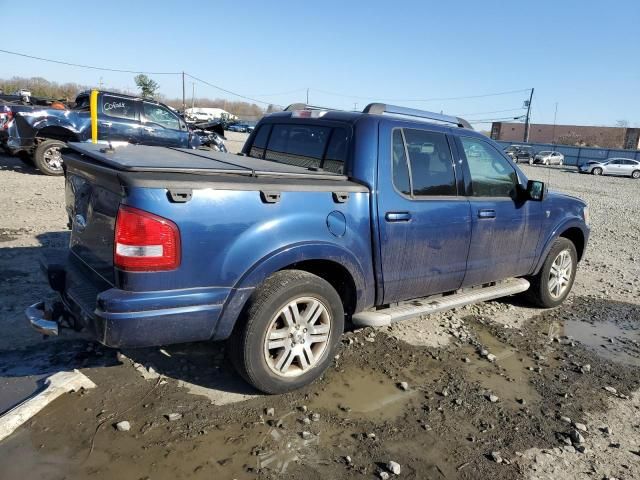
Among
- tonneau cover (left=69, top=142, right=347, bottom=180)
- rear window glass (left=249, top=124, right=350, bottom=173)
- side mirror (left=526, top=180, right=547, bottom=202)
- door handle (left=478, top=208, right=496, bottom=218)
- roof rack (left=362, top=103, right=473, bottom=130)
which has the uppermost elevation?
roof rack (left=362, top=103, right=473, bottom=130)

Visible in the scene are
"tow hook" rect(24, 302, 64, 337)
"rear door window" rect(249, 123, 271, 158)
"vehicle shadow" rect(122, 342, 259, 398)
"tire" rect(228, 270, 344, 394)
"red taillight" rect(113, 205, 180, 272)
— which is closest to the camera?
"red taillight" rect(113, 205, 180, 272)

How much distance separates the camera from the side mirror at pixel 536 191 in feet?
16.1

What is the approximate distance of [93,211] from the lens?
330 centimetres

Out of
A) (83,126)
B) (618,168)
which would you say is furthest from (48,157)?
(618,168)

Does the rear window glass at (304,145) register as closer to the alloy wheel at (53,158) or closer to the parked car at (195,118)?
the alloy wheel at (53,158)

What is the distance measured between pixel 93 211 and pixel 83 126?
9314 millimetres

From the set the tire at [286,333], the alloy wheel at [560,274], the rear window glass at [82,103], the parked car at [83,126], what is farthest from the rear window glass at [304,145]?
the rear window glass at [82,103]

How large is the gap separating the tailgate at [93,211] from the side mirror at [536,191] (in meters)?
3.79

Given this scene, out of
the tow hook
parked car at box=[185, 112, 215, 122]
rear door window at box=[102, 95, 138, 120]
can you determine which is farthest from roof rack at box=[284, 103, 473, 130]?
parked car at box=[185, 112, 215, 122]

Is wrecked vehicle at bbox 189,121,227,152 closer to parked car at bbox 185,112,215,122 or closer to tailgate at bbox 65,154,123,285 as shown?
tailgate at bbox 65,154,123,285

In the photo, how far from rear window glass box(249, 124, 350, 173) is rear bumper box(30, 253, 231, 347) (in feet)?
4.79

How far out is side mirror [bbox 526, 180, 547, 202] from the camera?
16.1 ft

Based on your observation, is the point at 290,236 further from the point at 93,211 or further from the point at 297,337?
the point at 93,211

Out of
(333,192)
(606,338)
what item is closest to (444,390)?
(333,192)
